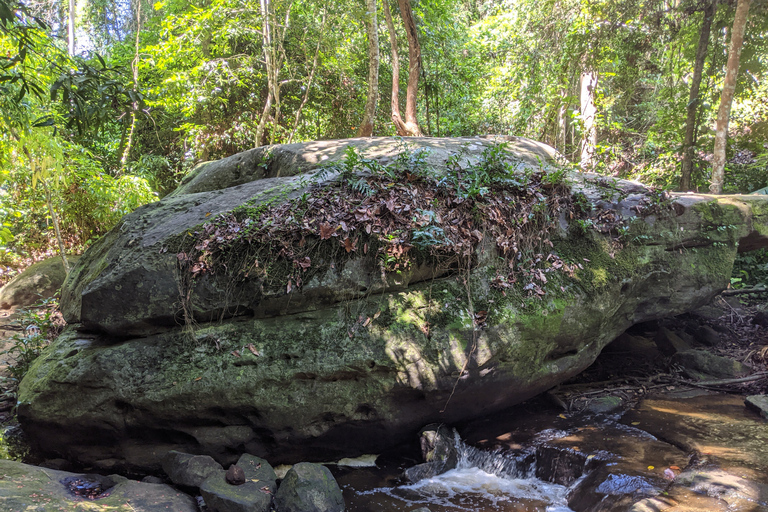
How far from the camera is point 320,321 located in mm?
4645

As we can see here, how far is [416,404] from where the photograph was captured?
473 cm

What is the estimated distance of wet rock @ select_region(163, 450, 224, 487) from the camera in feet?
13.3

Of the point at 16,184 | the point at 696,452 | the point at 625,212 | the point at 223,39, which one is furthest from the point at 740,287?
the point at 16,184

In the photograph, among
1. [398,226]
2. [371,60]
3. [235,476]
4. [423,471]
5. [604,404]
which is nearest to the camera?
[235,476]

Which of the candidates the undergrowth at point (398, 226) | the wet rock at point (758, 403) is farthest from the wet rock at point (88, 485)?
the wet rock at point (758, 403)

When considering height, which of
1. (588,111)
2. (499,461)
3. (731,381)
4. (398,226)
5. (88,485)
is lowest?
(499,461)

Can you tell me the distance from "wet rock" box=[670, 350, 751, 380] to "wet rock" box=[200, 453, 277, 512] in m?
5.78

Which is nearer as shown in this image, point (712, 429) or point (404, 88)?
point (712, 429)

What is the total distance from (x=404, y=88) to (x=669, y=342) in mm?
9114

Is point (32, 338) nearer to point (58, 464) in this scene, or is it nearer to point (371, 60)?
point (58, 464)

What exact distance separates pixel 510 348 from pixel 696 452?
1.89 metres

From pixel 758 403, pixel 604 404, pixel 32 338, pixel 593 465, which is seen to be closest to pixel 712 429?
pixel 758 403

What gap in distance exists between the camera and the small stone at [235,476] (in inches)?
158

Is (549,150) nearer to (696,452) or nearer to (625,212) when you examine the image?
(625,212)
